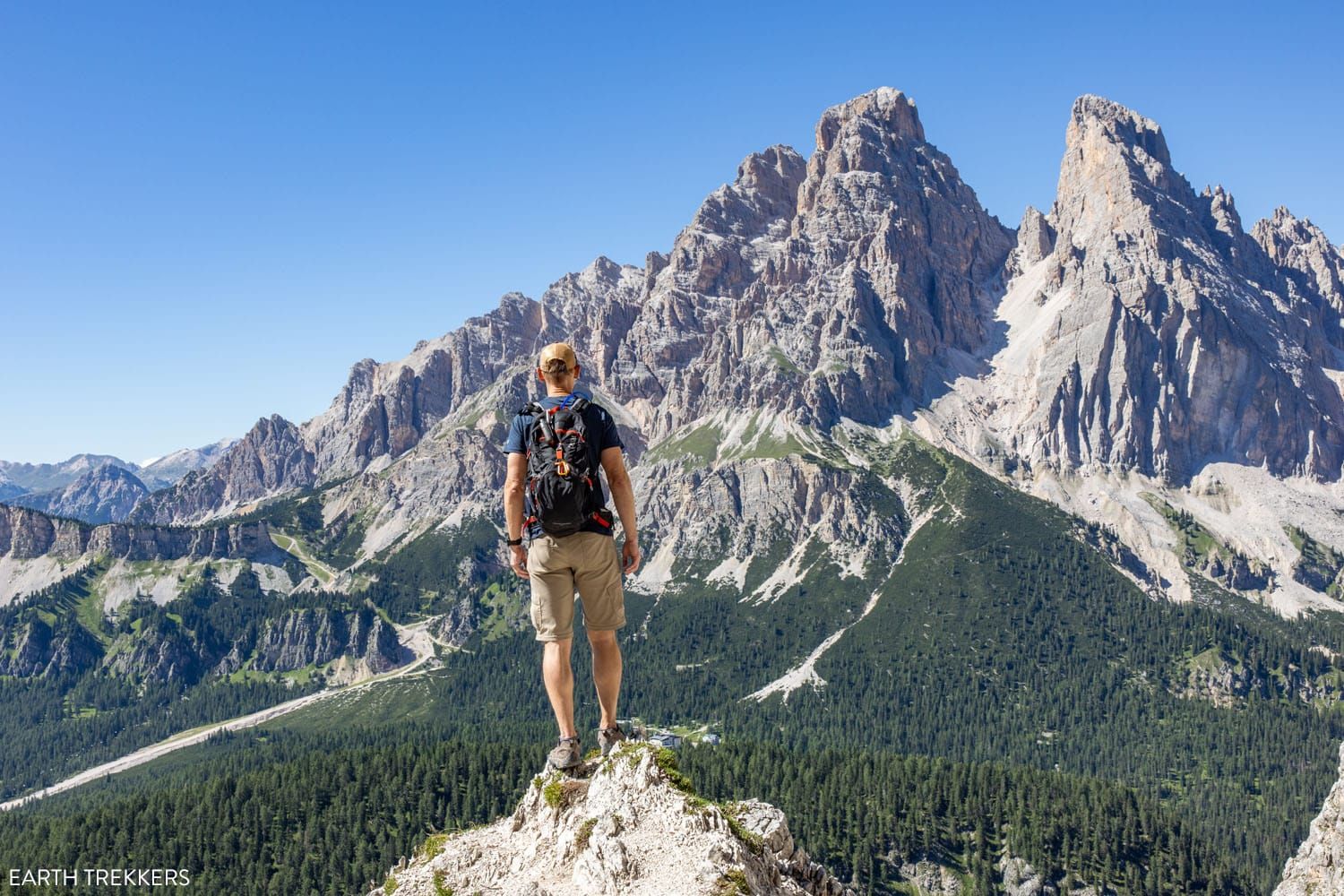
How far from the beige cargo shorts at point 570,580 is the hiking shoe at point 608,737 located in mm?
2308

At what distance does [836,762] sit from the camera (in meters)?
195

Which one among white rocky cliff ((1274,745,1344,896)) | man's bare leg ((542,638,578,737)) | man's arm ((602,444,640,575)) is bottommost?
white rocky cliff ((1274,745,1344,896))

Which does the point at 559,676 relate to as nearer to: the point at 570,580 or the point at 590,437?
the point at 570,580

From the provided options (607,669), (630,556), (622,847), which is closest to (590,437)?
(630,556)

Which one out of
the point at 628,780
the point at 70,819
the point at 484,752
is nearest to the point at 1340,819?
the point at 628,780

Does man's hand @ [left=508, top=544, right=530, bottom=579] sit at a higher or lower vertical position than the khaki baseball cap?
lower

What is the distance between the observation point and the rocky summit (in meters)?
17.7

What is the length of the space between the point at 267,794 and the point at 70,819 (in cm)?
3173

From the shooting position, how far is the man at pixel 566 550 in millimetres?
20453

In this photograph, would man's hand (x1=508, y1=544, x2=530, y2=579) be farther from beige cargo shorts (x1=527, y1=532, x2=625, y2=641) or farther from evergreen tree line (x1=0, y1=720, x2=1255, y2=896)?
evergreen tree line (x1=0, y1=720, x2=1255, y2=896)

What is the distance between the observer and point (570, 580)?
21109mm

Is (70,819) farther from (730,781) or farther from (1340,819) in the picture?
(1340,819)

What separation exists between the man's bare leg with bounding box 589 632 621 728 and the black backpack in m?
2.86

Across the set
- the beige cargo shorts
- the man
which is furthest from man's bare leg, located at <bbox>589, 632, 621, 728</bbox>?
the beige cargo shorts
